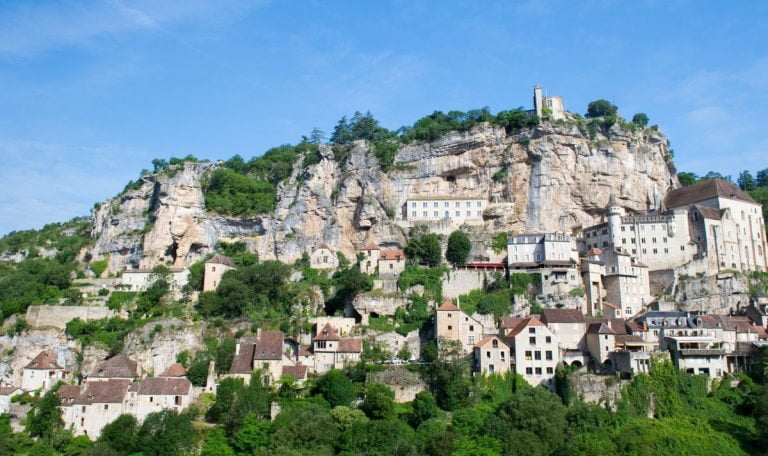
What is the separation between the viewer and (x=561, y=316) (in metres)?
57.6

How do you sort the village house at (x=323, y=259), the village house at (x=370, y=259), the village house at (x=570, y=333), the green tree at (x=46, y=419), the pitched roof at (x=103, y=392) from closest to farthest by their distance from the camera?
the green tree at (x=46, y=419)
the pitched roof at (x=103, y=392)
the village house at (x=570, y=333)
the village house at (x=370, y=259)
the village house at (x=323, y=259)

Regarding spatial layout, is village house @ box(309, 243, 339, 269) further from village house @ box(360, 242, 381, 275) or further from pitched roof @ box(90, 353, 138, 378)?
pitched roof @ box(90, 353, 138, 378)

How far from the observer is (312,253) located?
74.7 meters

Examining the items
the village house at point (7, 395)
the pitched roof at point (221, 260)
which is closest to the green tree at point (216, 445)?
the village house at point (7, 395)

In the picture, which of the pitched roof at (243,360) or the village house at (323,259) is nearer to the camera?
the pitched roof at (243,360)

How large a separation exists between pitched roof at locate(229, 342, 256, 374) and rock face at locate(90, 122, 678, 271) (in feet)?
62.8

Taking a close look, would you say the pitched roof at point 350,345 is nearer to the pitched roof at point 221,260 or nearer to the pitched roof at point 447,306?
the pitched roof at point 447,306

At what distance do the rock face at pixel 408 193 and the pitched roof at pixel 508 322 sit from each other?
56.5ft

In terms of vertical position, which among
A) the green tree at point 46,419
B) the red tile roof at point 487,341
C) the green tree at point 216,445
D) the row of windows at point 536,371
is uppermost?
the red tile roof at point 487,341

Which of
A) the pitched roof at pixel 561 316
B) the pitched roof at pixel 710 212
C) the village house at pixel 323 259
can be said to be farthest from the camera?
the village house at pixel 323 259

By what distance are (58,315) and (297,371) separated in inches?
926

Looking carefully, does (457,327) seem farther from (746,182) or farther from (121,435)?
(746,182)

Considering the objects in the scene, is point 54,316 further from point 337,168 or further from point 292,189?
point 337,168

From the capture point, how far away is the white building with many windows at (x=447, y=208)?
257 ft
